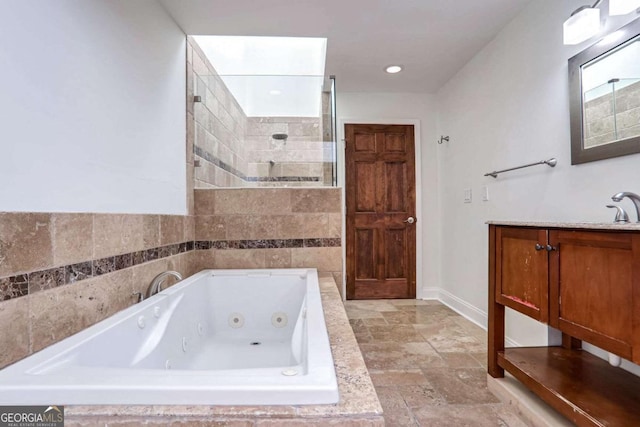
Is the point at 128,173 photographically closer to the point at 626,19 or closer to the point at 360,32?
the point at 360,32

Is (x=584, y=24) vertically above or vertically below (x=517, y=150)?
above

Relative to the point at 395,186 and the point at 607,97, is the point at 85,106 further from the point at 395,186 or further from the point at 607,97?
the point at 395,186

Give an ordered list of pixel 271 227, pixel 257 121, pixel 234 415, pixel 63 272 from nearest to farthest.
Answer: pixel 234 415
pixel 63 272
pixel 271 227
pixel 257 121

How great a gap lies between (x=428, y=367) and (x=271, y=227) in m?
1.46

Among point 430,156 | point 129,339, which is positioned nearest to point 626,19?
point 430,156

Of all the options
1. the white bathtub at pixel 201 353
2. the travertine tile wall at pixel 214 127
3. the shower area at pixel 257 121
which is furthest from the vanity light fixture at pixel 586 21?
the travertine tile wall at pixel 214 127

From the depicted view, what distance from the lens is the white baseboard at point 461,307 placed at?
2.74 metres

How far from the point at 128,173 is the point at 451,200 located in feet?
9.58

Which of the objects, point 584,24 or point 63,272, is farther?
point 584,24

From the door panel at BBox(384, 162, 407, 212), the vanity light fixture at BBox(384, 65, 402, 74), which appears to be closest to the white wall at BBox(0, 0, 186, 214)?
the vanity light fixture at BBox(384, 65, 402, 74)

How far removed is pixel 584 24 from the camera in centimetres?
157

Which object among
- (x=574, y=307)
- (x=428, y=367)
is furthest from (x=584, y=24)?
(x=428, y=367)

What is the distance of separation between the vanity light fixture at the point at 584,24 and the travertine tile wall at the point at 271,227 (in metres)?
1.68

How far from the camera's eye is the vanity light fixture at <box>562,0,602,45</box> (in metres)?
1.55
